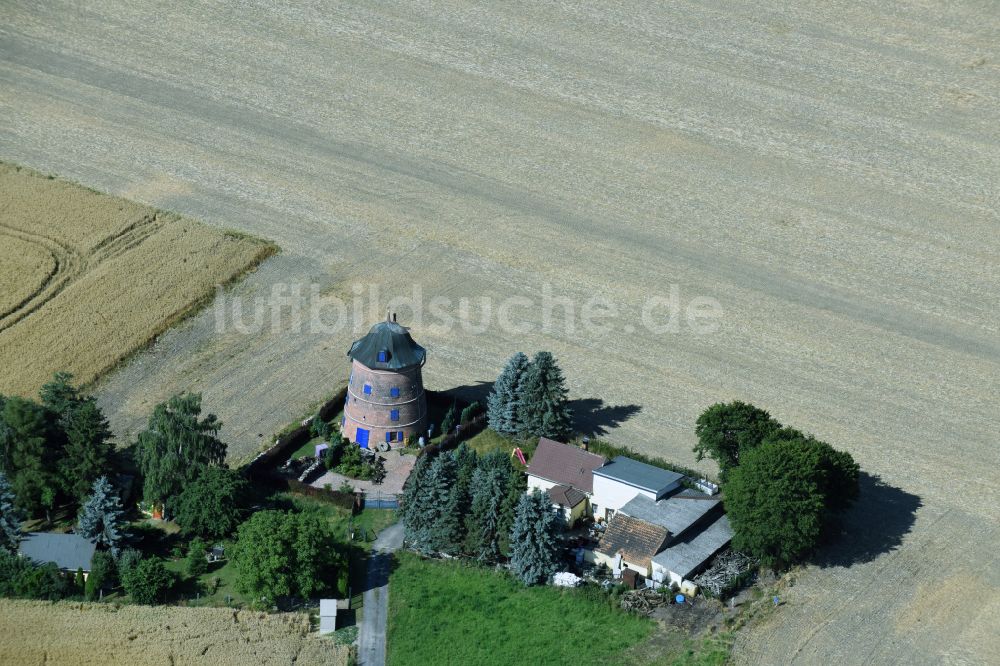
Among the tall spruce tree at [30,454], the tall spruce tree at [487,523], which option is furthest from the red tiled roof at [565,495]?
the tall spruce tree at [30,454]

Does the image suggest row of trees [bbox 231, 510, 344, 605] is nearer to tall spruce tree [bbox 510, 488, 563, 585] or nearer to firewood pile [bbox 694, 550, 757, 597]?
tall spruce tree [bbox 510, 488, 563, 585]

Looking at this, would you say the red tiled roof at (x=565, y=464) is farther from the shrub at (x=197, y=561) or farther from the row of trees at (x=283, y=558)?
the shrub at (x=197, y=561)

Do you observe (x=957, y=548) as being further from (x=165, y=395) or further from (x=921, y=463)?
(x=165, y=395)

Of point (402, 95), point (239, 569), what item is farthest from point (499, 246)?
point (239, 569)

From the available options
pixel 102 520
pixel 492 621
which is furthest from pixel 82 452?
pixel 492 621

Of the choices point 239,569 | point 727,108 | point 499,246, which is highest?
point 727,108
